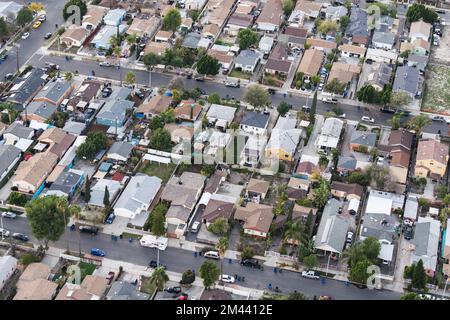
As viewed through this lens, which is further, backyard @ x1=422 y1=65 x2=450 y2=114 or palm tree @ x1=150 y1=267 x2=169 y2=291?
backyard @ x1=422 y1=65 x2=450 y2=114

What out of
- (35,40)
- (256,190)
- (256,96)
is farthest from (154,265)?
(35,40)

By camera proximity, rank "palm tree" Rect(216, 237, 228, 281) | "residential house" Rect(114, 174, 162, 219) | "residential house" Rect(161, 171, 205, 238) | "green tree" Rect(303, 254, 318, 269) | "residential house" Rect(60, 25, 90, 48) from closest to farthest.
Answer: "green tree" Rect(303, 254, 318, 269) < "palm tree" Rect(216, 237, 228, 281) < "residential house" Rect(161, 171, 205, 238) < "residential house" Rect(114, 174, 162, 219) < "residential house" Rect(60, 25, 90, 48)

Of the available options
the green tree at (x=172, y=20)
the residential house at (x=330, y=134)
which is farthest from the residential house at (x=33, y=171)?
the green tree at (x=172, y=20)

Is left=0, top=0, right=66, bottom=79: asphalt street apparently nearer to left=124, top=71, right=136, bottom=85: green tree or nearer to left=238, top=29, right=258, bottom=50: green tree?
left=124, top=71, right=136, bottom=85: green tree

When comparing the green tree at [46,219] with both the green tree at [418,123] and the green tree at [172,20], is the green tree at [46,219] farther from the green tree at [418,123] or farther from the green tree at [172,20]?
the green tree at [172,20]

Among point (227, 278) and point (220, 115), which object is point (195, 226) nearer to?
point (227, 278)

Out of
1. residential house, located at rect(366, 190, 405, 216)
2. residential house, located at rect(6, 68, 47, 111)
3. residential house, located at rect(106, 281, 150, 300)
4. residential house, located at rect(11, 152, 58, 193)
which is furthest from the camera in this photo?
residential house, located at rect(6, 68, 47, 111)

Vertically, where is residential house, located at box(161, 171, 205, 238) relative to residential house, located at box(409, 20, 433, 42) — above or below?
below

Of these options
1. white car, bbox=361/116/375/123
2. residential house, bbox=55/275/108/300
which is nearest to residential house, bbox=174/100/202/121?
white car, bbox=361/116/375/123
